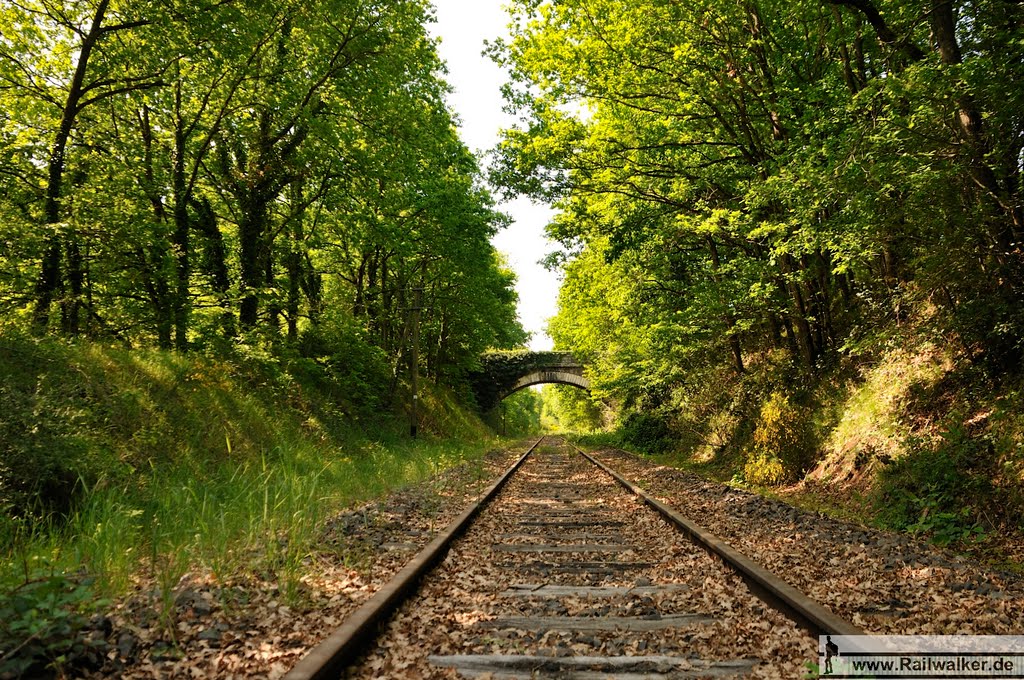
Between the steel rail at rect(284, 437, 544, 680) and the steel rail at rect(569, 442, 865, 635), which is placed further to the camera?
the steel rail at rect(569, 442, 865, 635)

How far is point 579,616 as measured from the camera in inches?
151

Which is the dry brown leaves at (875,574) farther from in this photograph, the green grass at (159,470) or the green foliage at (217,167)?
the green foliage at (217,167)

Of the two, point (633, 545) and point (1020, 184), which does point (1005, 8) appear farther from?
point (633, 545)

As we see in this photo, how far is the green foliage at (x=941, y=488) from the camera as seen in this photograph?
18.9 feet

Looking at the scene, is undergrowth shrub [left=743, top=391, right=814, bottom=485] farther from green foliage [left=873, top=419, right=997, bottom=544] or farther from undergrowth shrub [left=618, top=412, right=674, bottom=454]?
undergrowth shrub [left=618, top=412, right=674, bottom=454]

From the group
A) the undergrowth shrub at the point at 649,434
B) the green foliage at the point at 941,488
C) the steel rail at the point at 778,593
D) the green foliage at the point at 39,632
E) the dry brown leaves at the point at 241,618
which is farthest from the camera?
the undergrowth shrub at the point at 649,434

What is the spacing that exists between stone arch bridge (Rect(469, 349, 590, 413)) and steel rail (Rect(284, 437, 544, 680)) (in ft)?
120

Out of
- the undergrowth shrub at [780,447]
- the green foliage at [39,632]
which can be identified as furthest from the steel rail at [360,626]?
the undergrowth shrub at [780,447]

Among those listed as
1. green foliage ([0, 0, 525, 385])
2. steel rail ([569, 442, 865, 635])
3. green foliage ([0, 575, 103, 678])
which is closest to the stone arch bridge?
green foliage ([0, 0, 525, 385])

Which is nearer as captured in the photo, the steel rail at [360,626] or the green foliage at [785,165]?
the steel rail at [360,626]

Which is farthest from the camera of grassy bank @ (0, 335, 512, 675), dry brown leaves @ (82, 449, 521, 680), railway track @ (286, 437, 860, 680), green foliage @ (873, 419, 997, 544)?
green foliage @ (873, 419, 997, 544)

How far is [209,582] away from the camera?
4.04 meters

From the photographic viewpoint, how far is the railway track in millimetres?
3016

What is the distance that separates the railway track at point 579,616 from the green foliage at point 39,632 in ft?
3.81
